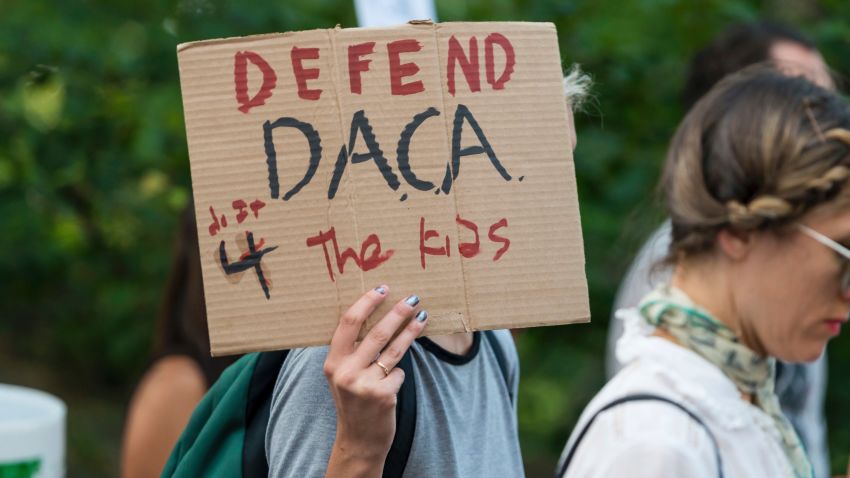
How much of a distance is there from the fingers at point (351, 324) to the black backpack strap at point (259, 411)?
0.70ft

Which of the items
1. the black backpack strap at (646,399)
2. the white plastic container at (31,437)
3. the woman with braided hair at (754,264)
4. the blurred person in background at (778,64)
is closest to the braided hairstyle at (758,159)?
the woman with braided hair at (754,264)

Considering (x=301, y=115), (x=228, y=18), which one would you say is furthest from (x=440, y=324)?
(x=228, y=18)

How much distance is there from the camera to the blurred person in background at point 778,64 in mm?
3006

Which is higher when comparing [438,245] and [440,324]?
[438,245]

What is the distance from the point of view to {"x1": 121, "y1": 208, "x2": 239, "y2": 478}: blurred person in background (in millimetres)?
2967

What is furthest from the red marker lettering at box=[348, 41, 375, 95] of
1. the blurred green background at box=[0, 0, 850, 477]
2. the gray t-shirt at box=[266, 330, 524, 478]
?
the blurred green background at box=[0, 0, 850, 477]

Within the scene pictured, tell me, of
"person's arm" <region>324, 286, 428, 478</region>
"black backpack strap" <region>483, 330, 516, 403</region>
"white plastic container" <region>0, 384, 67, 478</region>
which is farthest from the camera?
"white plastic container" <region>0, 384, 67, 478</region>

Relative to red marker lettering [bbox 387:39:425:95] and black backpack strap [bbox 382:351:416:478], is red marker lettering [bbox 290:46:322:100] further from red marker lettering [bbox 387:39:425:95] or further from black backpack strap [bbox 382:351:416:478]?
black backpack strap [bbox 382:351:416:478]

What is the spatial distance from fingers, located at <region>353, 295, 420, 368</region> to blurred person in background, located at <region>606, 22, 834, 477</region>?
1425mm

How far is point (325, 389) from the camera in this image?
1669 millimetres

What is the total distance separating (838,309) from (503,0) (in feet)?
8.24

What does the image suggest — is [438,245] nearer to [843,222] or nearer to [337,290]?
[337,290]

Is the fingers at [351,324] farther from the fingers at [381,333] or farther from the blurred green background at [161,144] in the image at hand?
the blurred green background at [161,144]

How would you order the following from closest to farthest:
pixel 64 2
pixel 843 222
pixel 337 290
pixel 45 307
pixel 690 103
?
pixel 337 290 < pixel 843 222 < pixel 690 103 < pixel 64 2 < pixel 45 307
